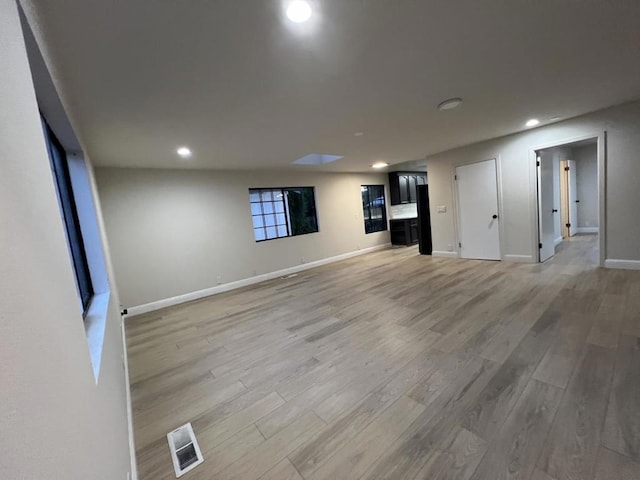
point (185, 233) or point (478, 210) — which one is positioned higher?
point (185, 233)

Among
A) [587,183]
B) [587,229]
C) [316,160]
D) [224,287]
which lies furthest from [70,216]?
[587,229]

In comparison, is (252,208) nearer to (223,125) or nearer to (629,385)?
(223,125)

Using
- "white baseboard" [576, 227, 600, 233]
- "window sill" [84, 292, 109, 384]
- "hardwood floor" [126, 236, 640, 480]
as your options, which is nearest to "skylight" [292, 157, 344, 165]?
"hardwood floor" [126, 236, 640, 480]

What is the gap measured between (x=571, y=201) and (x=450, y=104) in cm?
644

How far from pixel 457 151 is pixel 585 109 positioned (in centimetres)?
198

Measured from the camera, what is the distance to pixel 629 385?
1.71 meters

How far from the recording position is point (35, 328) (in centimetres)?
56

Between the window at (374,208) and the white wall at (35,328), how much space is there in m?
7.09

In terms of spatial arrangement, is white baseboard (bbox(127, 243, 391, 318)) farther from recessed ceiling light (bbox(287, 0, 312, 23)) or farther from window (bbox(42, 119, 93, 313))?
recessed ceiling light (bbox(287, 0, 312, 23))

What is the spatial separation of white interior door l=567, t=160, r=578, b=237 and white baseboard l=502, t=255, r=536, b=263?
138 inches

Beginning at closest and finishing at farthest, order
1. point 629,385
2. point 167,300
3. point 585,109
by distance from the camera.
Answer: point 629,385 → point 585,109 → point 167,300

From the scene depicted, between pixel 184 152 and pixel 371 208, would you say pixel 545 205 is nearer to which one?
pixel 371 208

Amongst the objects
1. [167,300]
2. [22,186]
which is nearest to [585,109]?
[22,186]

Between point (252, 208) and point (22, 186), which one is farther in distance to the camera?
point (252, 208)
